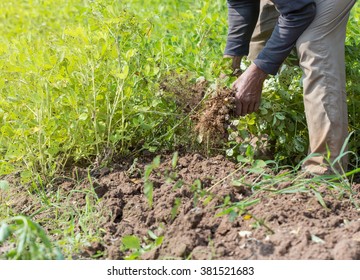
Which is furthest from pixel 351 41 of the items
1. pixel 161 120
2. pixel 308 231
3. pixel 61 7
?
pixel 61 7

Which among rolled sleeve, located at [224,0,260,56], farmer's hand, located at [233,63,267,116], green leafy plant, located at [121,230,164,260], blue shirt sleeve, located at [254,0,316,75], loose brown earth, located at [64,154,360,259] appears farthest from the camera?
rolled sleeve, located at [224,0,260,56]

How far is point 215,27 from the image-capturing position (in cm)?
500

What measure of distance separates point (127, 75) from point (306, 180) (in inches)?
44.2

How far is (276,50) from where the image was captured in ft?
11.2

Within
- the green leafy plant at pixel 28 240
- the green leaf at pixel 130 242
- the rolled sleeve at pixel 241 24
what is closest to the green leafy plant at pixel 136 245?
the green leaf at pixel 130 242

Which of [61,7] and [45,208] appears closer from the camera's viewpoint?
[45,208]

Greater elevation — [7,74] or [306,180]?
[7,74]

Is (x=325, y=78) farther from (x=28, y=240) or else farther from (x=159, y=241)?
(x=28, y=240)

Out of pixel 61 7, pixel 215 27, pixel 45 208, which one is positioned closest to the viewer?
pixel 45 208

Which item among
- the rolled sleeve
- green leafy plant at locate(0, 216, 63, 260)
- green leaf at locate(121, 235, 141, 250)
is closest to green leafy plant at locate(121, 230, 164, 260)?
green leaf at locate(121, 235, 141, 250)

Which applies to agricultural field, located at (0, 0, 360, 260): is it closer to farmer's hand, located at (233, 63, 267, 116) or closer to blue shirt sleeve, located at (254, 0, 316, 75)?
farmer's hand, located at (233, 63, 267, 116)

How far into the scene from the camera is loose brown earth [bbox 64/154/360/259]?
275cm

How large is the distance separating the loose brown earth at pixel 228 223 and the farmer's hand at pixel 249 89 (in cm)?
33
